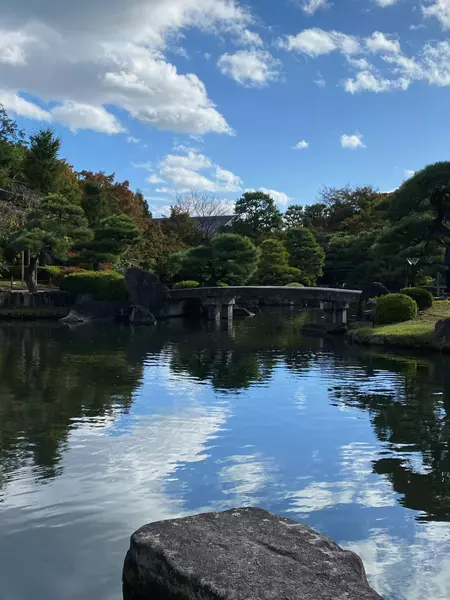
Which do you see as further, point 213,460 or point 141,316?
point 141,316

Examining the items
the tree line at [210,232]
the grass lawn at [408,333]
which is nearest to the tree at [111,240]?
the tree line at [210,232]

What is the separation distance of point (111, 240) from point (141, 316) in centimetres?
591

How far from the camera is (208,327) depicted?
97.8ft

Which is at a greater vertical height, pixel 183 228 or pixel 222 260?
pixel 183 228

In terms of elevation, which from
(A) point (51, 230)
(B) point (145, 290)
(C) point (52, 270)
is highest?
(A) point (51, 230)

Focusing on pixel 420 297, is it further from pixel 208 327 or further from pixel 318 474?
pixel 318 474

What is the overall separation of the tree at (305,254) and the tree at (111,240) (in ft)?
56.8

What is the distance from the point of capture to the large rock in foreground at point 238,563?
3693mm

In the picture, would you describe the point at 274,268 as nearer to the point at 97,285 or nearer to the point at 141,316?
the point at 141,316

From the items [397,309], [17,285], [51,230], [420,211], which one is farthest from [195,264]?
[420,211]

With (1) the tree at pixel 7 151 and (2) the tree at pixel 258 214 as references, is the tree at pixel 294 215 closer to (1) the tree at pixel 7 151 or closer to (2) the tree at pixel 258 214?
(2) the tree at pixel 258 214

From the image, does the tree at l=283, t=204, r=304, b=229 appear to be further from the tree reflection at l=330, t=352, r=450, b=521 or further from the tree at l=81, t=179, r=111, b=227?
the tree reflection at l=330, t=352, r=450, b=521

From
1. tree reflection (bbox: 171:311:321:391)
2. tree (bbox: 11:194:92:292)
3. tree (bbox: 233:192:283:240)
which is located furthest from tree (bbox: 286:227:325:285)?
tree (bbox: 11:194:92:292)

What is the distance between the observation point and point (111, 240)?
34.5 meters
